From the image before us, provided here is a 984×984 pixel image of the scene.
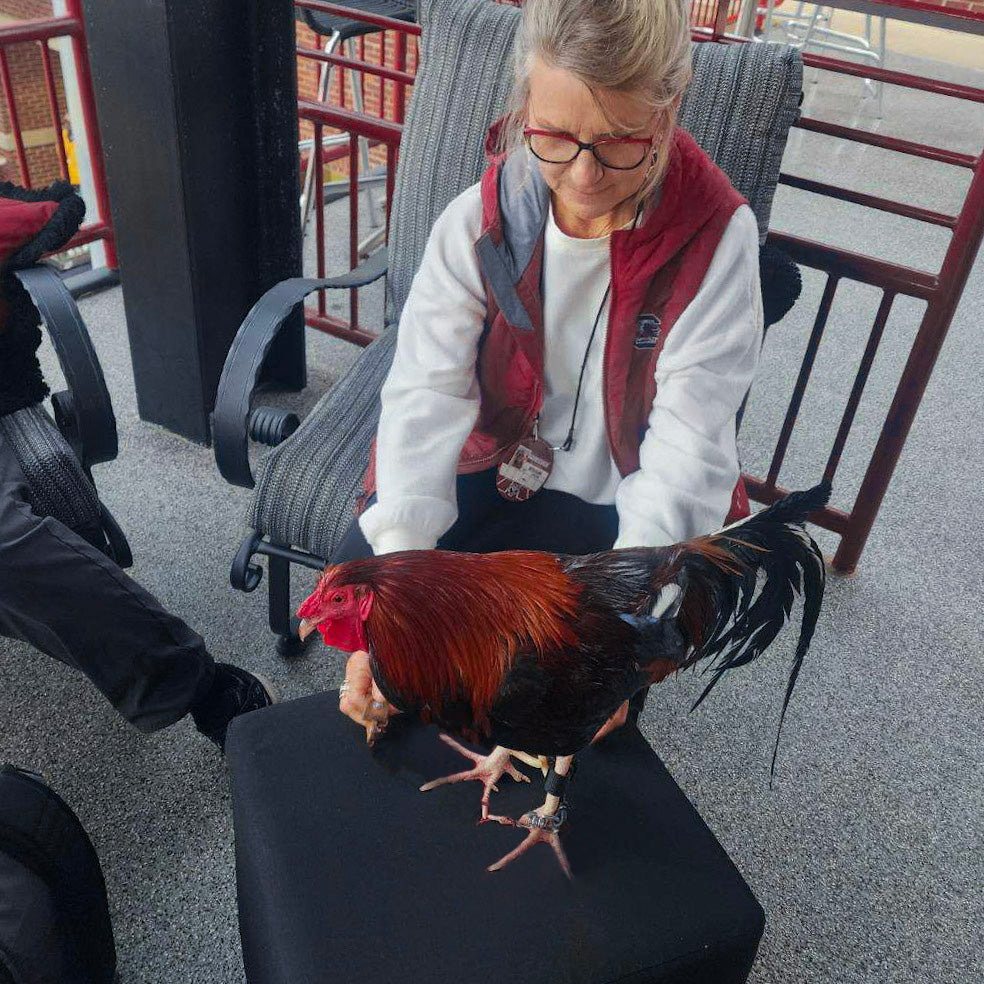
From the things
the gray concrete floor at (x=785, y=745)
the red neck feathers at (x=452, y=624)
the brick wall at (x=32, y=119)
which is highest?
the red neck feathers at (x=452, y=624)

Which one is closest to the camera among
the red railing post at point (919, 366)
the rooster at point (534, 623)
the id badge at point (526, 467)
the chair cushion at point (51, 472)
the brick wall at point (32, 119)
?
the rooster at point (534, 623)

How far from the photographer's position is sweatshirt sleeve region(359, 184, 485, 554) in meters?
1.24

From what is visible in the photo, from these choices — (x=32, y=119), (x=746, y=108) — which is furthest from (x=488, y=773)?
(x=32, y=119)

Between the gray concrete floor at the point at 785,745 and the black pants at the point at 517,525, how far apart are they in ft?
1.85

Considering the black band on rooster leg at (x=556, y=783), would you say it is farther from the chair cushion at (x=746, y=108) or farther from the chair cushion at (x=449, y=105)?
→ the chair cushion at (x=449, y=105)

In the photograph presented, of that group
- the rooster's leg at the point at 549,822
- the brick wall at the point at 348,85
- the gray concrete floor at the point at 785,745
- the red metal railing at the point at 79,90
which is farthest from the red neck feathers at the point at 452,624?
the brick wall at the point at 348,85

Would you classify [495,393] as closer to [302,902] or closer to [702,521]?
[702,521]

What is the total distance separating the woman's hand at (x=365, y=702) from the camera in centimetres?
114

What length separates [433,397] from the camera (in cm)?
128

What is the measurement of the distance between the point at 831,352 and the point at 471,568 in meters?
2.40

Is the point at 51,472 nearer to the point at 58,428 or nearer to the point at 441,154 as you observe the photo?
the point at 58,428

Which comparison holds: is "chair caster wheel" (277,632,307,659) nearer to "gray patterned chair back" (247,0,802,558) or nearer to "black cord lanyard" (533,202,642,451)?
"gray patterned chair back" (247,0,802,558)

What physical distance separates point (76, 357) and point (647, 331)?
1.00 meters

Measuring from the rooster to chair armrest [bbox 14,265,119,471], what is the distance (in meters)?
0.82
